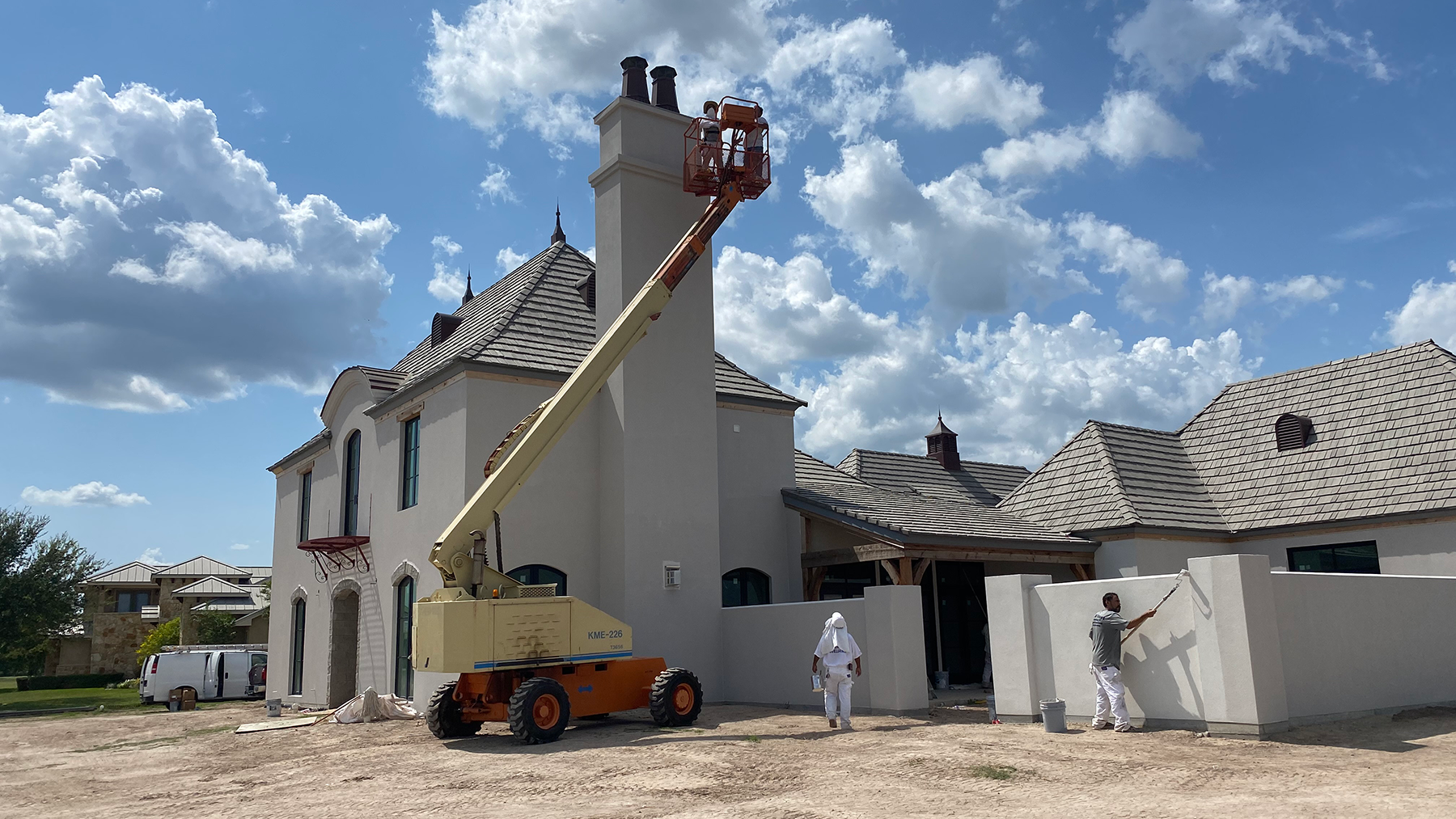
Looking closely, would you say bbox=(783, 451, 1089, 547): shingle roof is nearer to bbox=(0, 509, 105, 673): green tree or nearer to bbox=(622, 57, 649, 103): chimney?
bbox=(622, 57, 649, 103): chimney

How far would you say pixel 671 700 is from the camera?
13.3 meters

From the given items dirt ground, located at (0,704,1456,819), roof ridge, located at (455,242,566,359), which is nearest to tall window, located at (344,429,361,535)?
roof ridge, located at (455,242,566,359)

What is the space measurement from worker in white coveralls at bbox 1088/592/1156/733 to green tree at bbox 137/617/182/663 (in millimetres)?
41235

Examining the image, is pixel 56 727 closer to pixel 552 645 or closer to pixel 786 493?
pixel 552 645

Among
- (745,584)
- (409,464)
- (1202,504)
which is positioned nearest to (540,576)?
(409,464)

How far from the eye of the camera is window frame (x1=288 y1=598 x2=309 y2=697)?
2383 centimetres

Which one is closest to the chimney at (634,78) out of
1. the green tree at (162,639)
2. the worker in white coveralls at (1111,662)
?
the worker in white coveralls at (1111,662)

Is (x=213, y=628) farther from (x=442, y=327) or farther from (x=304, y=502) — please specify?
(x=442, y=327)

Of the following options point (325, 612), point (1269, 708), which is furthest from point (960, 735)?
point (325, 612)

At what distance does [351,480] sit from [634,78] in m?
10.5

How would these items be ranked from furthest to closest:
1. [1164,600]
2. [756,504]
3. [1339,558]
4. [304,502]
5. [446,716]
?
1. [304,502]
2. [756,504]
3. [1339,558]
4. [446,716]
5. [1164,600]

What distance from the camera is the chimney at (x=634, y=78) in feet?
62.5

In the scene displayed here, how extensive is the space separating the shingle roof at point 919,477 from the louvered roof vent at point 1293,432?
7.49 metres

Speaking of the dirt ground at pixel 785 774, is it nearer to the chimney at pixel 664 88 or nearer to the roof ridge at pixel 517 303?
the roof ridge at pixel 517 303
